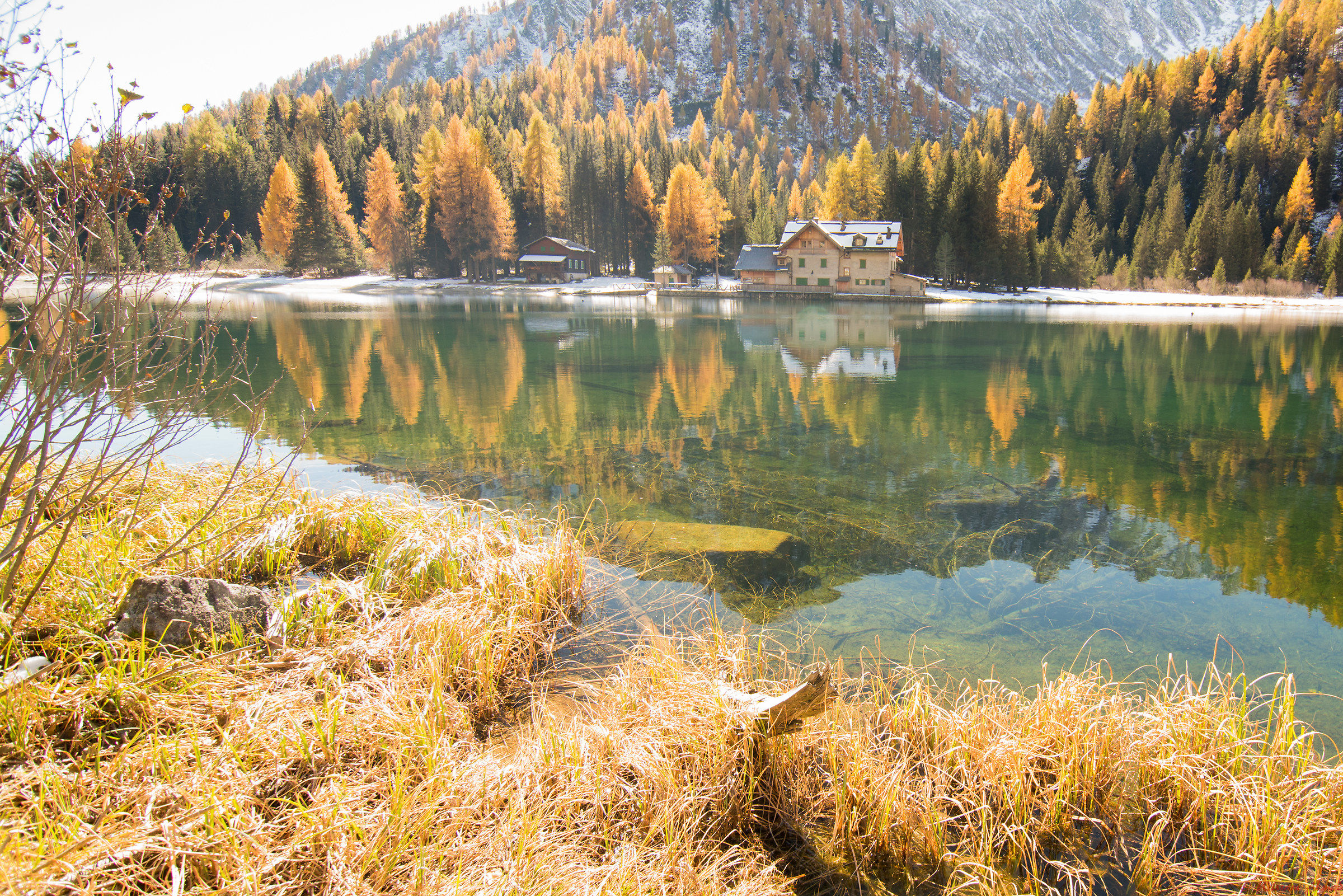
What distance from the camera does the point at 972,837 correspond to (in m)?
3.46

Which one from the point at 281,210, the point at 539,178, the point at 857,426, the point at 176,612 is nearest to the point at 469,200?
the point at 539,178

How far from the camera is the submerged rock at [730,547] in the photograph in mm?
7148

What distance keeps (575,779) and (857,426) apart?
1192cm

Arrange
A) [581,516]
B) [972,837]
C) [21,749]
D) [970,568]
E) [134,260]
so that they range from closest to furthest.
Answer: [21,749] < [972,837] < [134,260] < [970,568] < [581,516]

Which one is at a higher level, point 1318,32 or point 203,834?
point 1318,32

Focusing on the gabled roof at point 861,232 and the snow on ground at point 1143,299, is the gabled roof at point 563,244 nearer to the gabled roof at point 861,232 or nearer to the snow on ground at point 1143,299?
the gabled roof at point 861,232

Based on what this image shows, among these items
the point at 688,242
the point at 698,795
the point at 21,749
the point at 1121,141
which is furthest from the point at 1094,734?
the point at 1121,141

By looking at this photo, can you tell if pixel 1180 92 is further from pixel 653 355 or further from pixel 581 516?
pixel 581 516

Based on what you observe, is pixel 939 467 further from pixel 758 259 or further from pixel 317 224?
pixel 317 224

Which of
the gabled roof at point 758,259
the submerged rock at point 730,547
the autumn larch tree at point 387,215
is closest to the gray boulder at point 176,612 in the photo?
the submerged rock at point 730,547

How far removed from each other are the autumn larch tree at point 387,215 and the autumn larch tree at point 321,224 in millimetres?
2365

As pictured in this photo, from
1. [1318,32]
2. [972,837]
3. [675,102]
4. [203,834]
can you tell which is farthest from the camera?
Result: [675,102]

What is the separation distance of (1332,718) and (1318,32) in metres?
132

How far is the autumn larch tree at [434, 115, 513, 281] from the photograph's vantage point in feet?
219
